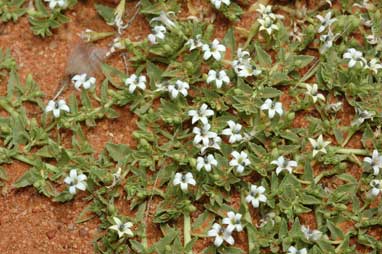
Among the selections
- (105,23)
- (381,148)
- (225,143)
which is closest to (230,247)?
(225,143)

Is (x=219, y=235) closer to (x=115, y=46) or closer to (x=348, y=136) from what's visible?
(x=348, y=136)

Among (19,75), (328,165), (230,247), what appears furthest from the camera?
(19,75)

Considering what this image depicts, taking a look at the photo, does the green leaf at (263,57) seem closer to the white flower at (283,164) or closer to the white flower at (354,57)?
the white flower at (354,57)

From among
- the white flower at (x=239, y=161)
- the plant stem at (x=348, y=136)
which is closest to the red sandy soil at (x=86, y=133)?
the plant stem at (x=348, y=136)

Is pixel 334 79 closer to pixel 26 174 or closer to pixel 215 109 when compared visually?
pixel 215 109

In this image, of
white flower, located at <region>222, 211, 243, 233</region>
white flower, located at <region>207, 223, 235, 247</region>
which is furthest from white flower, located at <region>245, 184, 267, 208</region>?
white flower, located at <region>207, 223, 235, 247</region>

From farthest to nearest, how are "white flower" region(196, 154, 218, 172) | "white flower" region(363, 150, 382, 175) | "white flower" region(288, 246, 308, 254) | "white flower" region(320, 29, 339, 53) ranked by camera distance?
1. "white flower" region(320, 29, 339, 53)
2. "white flower" region(363, 150, 382, 175)
3. "white flower" region(196, 154, 218, 172)
4. "white flower" region(288, 246, 308, 254)

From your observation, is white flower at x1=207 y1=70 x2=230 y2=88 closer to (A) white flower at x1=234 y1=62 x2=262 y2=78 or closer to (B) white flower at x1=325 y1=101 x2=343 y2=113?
(A) white flower at x1=234 y1=62 x2=262 y2=78
